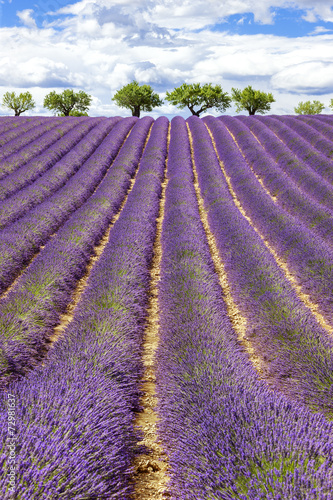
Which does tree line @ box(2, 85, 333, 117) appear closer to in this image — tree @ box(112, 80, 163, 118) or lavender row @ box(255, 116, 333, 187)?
tree @ box(112, 80, 163, 118)

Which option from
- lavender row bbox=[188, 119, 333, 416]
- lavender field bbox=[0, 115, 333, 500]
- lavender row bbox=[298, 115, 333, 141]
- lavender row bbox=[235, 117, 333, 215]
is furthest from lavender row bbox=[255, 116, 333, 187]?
lavender row bbox=[188, 119, 333, 416]

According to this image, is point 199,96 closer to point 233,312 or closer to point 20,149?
point 20,149

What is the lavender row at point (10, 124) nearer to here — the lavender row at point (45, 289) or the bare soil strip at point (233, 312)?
the lavender row at point (45, 289)

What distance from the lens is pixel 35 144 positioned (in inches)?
580

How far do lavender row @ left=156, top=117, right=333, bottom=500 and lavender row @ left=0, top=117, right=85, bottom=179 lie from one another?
31.5 feet

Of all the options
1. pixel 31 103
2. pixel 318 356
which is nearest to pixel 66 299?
pixel 318 356

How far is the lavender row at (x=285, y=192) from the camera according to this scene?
25.8 ft

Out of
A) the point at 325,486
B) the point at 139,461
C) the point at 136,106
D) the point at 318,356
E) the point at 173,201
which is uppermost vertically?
the point at 136,106

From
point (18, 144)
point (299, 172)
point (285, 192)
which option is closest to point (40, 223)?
point (285, 192)

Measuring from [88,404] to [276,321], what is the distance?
2.40 m

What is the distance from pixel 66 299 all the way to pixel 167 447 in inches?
115

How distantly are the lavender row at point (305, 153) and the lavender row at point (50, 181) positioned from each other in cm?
822

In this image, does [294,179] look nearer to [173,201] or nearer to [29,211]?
[173,201]

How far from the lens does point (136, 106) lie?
120ft
